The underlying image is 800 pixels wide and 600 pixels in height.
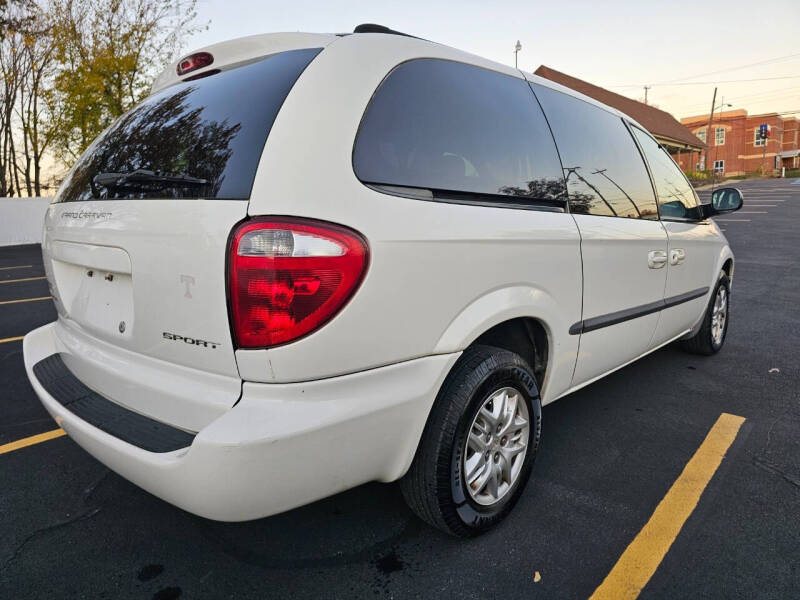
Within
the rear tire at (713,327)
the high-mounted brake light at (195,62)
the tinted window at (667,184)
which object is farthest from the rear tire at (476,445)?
the rear tire at (713,327)

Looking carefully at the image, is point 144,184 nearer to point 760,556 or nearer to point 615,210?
point 615,210

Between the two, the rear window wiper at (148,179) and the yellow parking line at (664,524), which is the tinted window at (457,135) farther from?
the yellow parking line at (664,524)

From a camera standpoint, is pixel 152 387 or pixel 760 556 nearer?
pixel 152 387

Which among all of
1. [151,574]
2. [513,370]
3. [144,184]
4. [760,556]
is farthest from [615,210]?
[151,574]

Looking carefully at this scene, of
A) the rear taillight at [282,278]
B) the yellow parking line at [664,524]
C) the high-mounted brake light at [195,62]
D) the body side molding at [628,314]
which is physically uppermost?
the high-mounted brake light at [195,62]

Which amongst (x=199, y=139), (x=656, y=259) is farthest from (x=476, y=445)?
(x=656, y=259)

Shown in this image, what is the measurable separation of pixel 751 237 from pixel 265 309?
1517 centimetres

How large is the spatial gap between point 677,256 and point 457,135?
2.01 m

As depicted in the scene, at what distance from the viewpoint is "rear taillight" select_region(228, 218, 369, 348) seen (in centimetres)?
149

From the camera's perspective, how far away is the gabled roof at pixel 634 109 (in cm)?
2770

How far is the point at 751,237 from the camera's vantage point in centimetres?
1359

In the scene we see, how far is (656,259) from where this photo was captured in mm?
3064

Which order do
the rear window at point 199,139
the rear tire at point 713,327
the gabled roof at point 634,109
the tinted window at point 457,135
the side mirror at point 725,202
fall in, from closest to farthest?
the rear window at point 199,139 → the tinted window at point 457,135 → the side mirror at point 725,202 → the rear tire at point 713,327 → the gabled roof at point 634,109

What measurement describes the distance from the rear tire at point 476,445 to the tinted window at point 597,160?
88 centimetres
